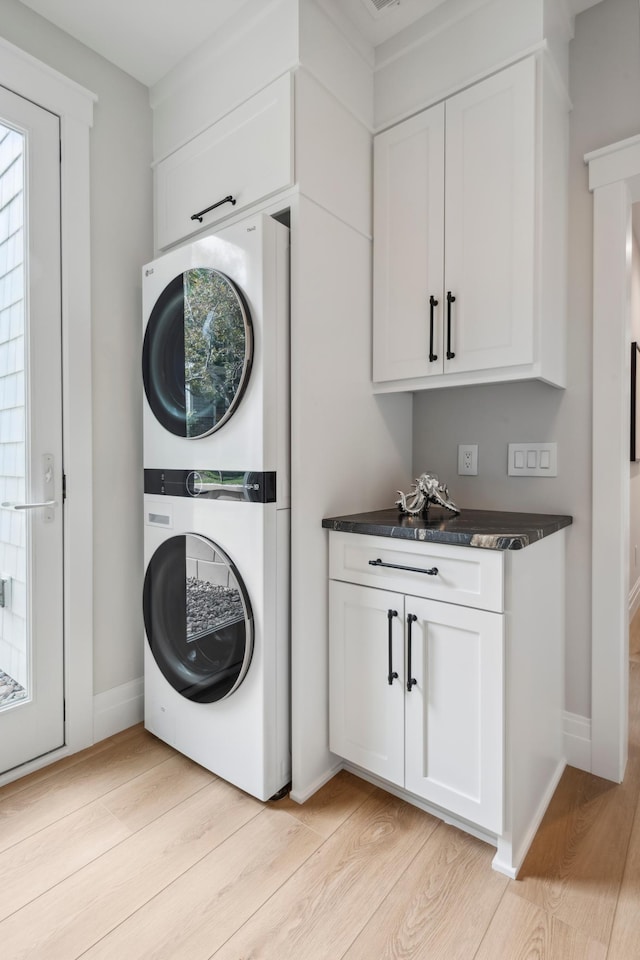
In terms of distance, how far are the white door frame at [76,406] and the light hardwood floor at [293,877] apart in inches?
11.5

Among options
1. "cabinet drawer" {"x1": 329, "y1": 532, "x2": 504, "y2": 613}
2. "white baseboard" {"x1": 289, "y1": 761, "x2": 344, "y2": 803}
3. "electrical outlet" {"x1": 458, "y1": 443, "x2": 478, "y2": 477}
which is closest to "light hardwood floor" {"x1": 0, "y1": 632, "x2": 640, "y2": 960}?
"white baseboard" {"x1": 289, "y1": 761, "x2": 344, "y2": 803}

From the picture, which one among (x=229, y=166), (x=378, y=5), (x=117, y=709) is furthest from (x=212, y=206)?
(x=117, y=709)

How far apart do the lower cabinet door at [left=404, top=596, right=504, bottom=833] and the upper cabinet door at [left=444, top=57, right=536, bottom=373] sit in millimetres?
819

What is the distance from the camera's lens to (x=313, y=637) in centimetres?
170

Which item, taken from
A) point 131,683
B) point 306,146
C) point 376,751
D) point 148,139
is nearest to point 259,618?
point 376,751

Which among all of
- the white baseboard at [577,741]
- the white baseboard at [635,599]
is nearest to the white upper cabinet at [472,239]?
the white baseboard at [577,741]

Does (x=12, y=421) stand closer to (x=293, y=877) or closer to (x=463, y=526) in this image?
(x=463, y=526)

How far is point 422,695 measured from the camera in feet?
4.92

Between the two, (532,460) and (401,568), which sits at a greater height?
(532,460)

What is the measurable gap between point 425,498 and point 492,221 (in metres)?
0.92

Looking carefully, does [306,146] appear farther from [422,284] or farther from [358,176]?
A: [422,284]

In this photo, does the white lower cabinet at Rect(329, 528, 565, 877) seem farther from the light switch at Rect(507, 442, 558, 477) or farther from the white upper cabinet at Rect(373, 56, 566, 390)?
the white upper cabinet at Rect(373, 56, 566, 390)

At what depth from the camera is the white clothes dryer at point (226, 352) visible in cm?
157

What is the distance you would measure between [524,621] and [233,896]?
1030 mm
